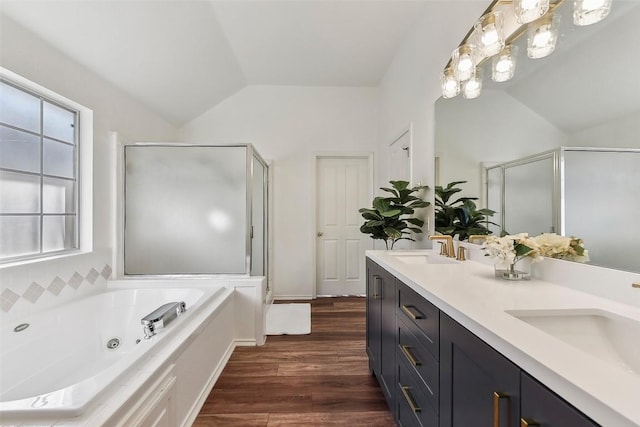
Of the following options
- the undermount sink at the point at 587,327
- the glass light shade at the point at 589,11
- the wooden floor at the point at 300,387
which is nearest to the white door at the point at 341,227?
the wooden floor at the point at 300,387

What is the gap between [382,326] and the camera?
157cm

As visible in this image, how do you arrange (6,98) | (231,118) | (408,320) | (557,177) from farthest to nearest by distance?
1. (231,118)
2. (6,98)
3. (408,320)
4. (557,177)

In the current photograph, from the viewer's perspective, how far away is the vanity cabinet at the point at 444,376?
0.53 meters

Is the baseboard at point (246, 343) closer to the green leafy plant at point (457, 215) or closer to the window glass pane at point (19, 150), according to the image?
the green leafy plant at point (457, 215)

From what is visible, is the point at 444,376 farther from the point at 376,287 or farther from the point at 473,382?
the point at 376,287

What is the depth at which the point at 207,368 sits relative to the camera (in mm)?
1704

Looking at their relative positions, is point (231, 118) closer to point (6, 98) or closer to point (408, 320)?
point (6, 98)

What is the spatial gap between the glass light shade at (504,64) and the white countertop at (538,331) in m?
0.96

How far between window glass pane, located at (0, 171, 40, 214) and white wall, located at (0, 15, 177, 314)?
1.16 feet

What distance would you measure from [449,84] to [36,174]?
2.69 metres

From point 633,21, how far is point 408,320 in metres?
1.22

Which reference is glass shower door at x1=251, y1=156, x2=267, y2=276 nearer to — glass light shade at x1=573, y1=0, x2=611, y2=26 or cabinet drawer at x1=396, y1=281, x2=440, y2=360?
cabinet drawer at x1=396, y1=281, x2=440, y2=360

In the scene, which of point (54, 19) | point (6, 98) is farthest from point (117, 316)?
point (54, 19)

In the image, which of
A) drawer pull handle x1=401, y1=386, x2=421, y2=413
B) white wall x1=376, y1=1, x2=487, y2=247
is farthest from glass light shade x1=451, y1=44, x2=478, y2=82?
drawer pull handle x1=401, y1=386, x2=421, y2=413
